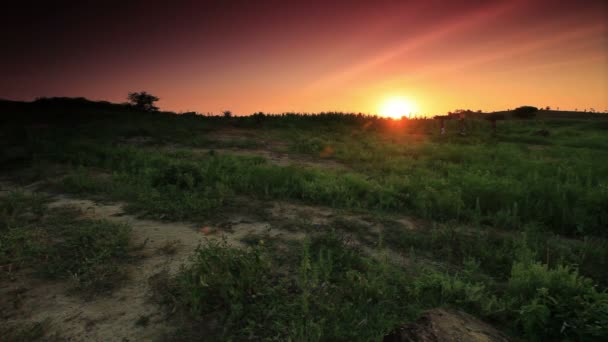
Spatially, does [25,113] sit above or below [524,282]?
above

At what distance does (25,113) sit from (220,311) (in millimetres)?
19551

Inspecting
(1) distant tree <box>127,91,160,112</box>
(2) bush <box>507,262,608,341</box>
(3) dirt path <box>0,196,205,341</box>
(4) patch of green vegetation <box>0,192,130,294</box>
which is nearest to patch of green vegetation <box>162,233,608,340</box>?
(2) bush <box>507,262,608,341</box>

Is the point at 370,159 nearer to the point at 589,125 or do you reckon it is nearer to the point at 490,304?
the point at 490,304

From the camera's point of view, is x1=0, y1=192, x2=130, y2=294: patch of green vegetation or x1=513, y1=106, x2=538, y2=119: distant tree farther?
x1=513, y1=106, x2=538, y2=119: distant tree

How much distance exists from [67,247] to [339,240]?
3.52m

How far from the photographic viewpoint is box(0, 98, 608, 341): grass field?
2988 mm

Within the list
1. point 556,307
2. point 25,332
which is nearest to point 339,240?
point 556,307

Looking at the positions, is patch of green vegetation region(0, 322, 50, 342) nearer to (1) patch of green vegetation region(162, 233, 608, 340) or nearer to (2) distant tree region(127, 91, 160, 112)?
(1) patch of green vegetation region(162, 233, 608, 340)

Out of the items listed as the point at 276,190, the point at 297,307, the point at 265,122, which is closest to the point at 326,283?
the point at 297,307

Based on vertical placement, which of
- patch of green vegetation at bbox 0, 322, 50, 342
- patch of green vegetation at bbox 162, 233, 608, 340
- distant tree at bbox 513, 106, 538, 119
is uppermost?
distant tree at bbox 513, 106, 538, 119

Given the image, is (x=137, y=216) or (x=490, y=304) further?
(x=137, y=216)

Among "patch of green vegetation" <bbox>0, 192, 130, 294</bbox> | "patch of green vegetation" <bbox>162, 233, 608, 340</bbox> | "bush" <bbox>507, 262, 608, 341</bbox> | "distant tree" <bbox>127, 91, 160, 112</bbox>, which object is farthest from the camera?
"distant tree" <bbox>127, 91, 160, 112</bbox>

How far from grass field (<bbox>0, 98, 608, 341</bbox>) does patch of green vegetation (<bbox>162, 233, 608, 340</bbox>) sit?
0.02m

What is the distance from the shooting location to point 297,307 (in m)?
3.09
